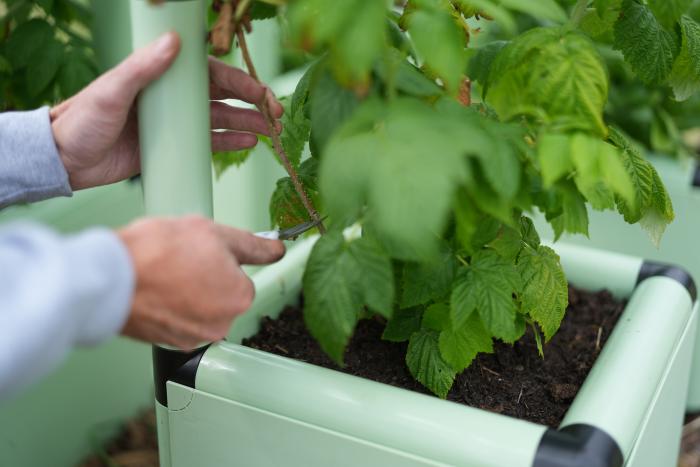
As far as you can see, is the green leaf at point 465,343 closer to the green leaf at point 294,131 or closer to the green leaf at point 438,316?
the green leaf at point 438,316

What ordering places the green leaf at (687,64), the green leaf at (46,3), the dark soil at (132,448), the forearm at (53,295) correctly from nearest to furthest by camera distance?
the forearm at (53,295), the green leaf at (687,64), the green leaf at (46,3), the dark soil at (132,448)

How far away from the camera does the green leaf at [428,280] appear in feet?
2.68

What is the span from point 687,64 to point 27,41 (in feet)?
3.10

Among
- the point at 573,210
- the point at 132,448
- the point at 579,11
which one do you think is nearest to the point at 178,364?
the point at 573,210

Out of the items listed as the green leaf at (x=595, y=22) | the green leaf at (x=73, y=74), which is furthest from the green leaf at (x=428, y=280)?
the green leaf at (x=73, y=74)

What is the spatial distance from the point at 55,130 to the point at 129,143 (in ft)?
0.30

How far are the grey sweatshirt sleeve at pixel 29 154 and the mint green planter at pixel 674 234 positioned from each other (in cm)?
97

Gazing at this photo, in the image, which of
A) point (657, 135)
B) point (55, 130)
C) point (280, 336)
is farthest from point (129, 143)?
point (657, 135)

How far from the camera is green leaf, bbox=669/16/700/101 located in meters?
0.87

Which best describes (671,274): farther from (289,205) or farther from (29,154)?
(29,154)

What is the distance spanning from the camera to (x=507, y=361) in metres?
0.98

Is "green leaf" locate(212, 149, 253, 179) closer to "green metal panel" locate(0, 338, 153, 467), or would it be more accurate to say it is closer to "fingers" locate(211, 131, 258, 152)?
"fingers" locate(211, 131, 258, 152)

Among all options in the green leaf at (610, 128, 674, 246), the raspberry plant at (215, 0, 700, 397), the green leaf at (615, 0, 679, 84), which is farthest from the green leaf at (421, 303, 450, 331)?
the green leaf at (615, 0, 679, 84)

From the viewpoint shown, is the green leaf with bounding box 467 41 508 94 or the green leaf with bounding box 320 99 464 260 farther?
the green leaf with bounding box 467 41 508 94
